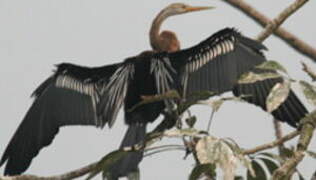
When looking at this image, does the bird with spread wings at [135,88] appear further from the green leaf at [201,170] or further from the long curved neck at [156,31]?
the green leaf at [201,170]

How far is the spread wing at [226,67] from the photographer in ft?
11.4

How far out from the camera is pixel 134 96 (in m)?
4.01

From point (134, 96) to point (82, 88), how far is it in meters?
0.35

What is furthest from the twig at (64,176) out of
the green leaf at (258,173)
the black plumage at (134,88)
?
the green leaf at (258,173)

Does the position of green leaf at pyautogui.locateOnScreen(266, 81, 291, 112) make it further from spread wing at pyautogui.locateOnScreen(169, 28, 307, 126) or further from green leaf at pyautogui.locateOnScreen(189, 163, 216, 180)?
spread wing at pyautogui.locateOnScreen(169, 28, 307, 126)

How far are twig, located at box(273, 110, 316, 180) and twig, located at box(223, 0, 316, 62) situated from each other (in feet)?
5.11

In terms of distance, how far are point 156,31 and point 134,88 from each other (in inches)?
27.0

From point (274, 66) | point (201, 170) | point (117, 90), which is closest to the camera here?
point (201, 170)

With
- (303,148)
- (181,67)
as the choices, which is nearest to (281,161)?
(303,148)

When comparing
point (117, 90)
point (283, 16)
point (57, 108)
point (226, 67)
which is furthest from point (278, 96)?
point (57, 108)

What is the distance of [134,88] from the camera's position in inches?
157

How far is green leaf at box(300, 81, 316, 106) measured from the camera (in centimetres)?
209

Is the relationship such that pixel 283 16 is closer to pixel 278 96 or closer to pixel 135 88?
pixel 135 88

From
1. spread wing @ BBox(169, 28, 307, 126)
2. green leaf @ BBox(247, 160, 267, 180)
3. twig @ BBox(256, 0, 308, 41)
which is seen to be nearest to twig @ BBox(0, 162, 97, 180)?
green leaf @ BBox(247, 160, 267, 180)
